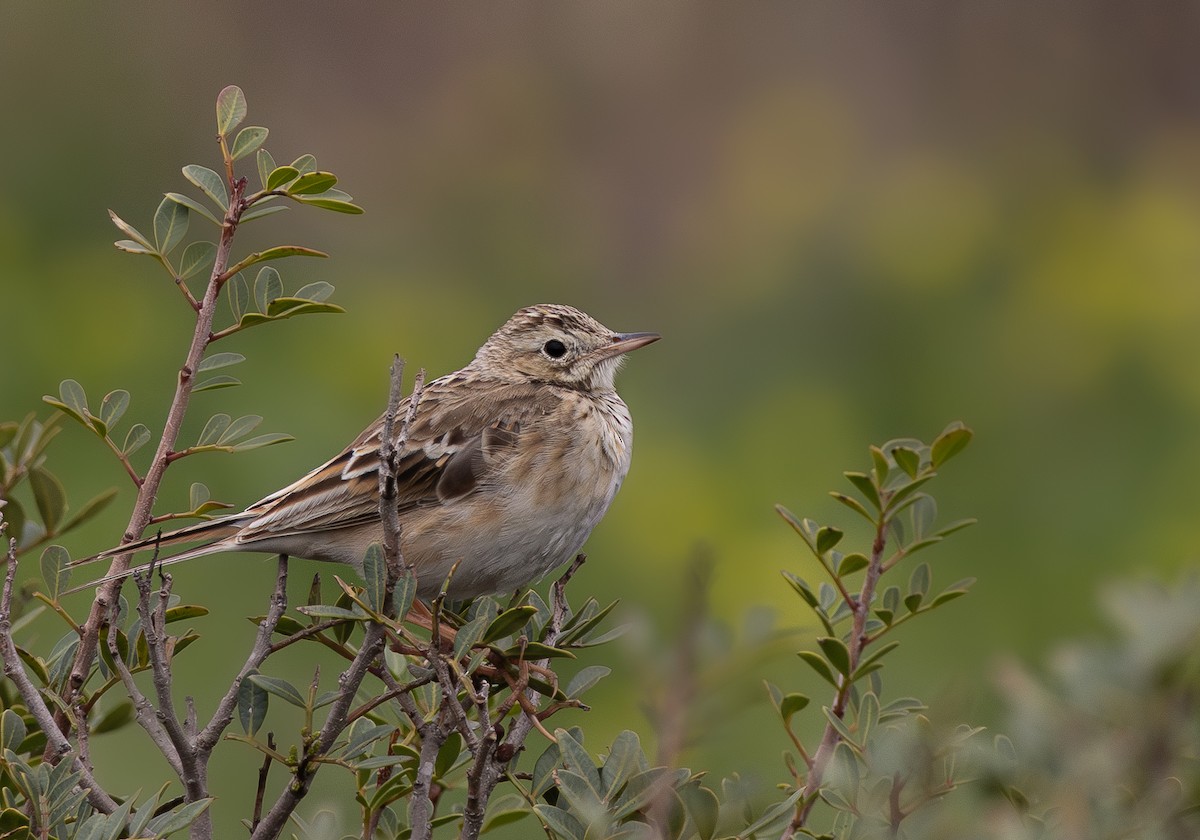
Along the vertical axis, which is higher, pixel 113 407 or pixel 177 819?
pixel 113 407

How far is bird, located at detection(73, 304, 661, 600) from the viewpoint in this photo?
3.34 metres

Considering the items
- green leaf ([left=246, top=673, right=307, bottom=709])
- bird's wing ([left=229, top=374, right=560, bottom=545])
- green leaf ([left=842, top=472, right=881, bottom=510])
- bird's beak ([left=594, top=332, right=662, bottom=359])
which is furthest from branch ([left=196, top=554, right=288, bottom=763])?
bird's beak ([left=594, top=332, right=662, bottom=359])

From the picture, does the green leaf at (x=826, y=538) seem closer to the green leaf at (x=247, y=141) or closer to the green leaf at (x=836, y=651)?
the green leaf at (x=836, y=651)

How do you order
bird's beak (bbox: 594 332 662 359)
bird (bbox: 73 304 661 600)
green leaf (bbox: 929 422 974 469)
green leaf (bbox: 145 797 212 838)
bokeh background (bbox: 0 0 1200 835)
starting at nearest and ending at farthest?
green leaf (bbox: 145 797 212 838)
green leaf (bbox: 929 422 974 469)
bird (bbox: 73 304 661 600)
bird's beak (bbox: 594 332 662 359)
bokeh background (bbox: 0 0 1200 835)

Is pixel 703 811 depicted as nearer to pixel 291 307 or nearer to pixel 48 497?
pixel 291 307

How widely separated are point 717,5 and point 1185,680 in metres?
8.47

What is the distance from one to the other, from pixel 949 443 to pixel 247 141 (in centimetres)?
111

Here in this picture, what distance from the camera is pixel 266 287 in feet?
7.31

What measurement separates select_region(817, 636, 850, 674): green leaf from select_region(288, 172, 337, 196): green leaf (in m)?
0.94

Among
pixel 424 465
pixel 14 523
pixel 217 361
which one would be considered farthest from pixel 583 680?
pixel 424 465

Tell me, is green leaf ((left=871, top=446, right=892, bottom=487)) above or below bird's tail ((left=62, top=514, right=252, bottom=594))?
below

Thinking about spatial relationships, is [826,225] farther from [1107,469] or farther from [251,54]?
[251,54]

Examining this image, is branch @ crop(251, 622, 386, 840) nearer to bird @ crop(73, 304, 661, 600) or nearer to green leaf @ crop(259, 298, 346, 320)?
green leaf @ crop(259, 298, 346, 320)

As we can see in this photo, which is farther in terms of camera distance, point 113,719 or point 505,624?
point 113,719
